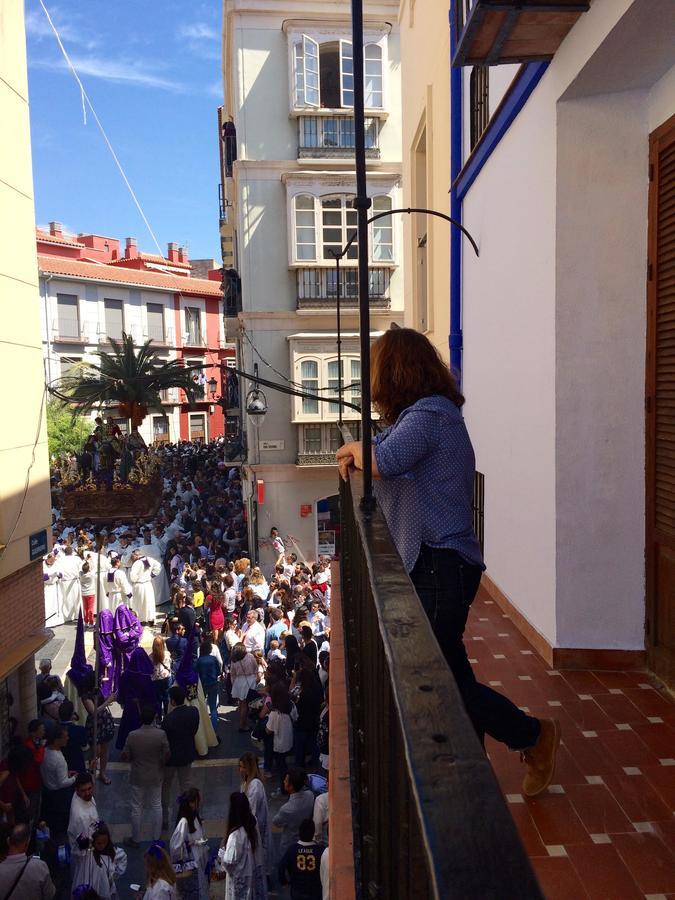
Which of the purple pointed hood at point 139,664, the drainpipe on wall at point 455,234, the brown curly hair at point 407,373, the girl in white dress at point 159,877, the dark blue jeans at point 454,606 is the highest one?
the drainpipe on wall at point 455,234

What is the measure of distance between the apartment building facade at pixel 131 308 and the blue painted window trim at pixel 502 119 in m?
29.1

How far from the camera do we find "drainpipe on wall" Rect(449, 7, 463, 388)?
25.3 ft

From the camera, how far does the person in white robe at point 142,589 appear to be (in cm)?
1498

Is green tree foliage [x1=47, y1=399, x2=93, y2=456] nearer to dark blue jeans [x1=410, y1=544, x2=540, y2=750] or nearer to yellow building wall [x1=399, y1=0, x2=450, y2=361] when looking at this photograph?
yellow building wall [x1=399, y1=0, x2=450, y2=361]

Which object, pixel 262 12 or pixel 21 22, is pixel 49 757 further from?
pixel 262 12

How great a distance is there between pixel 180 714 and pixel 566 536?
522 centimetres

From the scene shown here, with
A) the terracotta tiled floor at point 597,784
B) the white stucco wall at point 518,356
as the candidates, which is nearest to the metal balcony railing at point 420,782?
the terracotta tiled floor at point 597,784

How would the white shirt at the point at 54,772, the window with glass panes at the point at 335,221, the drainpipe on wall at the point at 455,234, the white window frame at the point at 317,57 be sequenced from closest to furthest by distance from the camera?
1. the drainpipe on wall at the point at 455,234
2. the white shirt at the point at 54,772
3. the white window frame at the point at 317,57
4. the window with glass panes at the point at 335,221

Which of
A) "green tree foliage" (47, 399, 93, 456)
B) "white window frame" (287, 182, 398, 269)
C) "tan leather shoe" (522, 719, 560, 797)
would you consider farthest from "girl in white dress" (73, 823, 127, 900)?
"green tree foliage" (47, 399, 93, 456)

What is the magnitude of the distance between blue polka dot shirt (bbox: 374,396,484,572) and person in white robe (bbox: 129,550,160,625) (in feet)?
42.8

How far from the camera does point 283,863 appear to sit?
20.9ft

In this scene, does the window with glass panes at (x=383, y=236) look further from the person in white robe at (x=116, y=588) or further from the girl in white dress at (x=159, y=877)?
the girl in white dress at (x=159, y=877)

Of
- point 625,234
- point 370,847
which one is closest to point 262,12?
point 625,234

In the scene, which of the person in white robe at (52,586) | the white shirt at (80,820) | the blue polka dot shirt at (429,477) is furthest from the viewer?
the person in white robe at (52,586)
